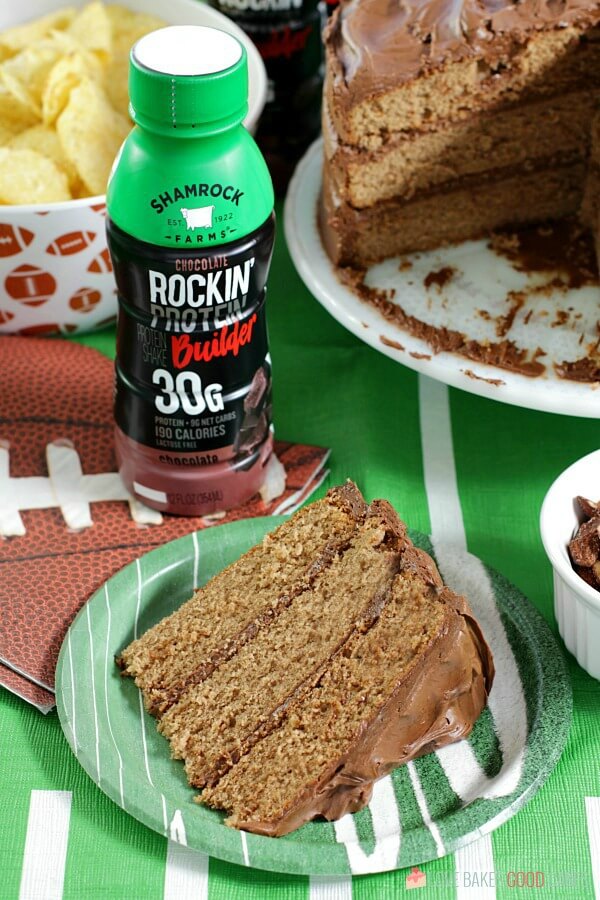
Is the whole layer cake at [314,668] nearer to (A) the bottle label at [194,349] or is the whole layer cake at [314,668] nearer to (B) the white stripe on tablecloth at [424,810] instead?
(B) the white stripe on tablecloth at [424,810]

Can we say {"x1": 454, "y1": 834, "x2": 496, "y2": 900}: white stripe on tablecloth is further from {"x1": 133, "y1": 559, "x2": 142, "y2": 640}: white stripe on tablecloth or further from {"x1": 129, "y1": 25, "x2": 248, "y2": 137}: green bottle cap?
{"x1": 129, "y1": 25, "x2": 248, "y2": 137}: green bottle cap

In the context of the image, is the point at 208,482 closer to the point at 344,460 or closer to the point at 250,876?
the point at 344,460

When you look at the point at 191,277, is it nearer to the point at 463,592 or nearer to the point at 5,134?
the point at 463,592

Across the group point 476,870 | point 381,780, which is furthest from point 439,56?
point 476,870

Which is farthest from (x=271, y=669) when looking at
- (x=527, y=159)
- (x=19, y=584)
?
(x=527, y=159)

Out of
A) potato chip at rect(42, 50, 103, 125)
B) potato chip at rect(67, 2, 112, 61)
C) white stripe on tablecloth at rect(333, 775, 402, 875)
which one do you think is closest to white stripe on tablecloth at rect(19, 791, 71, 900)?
white stripe on tablecloth at rect(333, 775, 402, 875)

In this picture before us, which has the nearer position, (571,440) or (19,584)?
(19,584)
